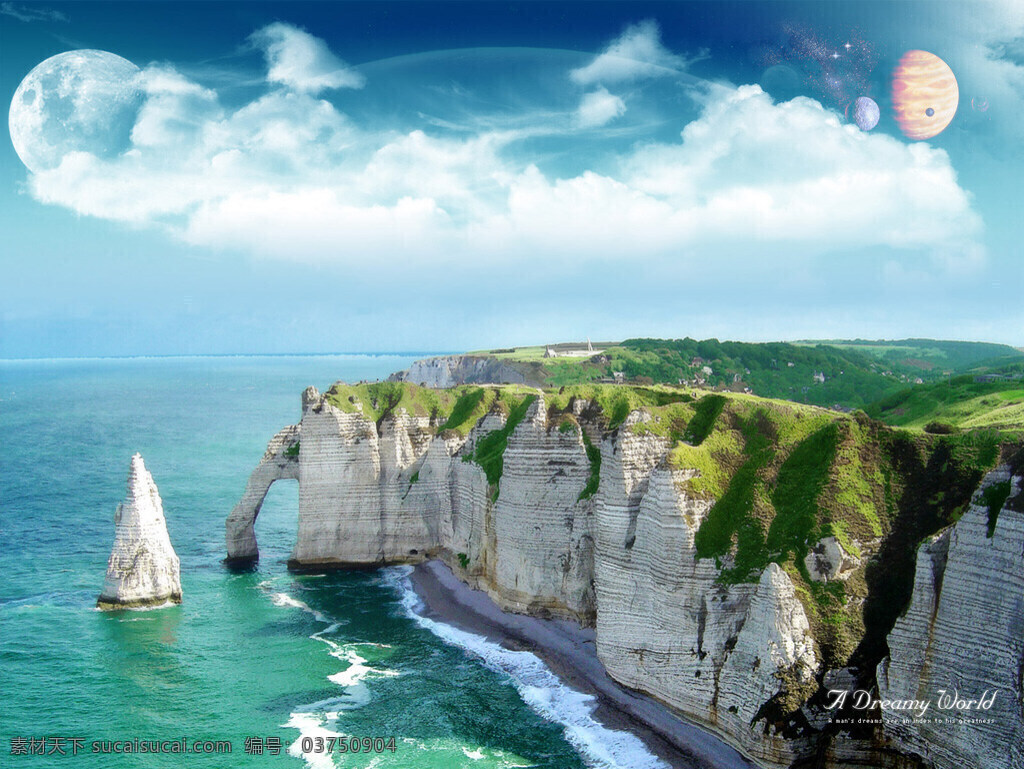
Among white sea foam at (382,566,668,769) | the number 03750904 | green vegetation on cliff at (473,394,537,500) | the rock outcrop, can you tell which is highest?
the rock outcrop

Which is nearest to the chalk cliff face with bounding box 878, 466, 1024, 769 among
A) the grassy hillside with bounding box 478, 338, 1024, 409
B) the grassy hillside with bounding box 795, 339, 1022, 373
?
the grassy hillside with bounding box 478, 338, 1024, 409

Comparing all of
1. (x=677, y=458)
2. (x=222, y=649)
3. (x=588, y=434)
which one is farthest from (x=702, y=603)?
(x=222, y=649)

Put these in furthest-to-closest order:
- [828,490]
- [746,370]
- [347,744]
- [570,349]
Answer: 1. [570,349]
2. [746,370]
3. [347,744]
4. [828,490]

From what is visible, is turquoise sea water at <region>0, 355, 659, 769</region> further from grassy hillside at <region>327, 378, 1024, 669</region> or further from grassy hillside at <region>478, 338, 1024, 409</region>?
grassy hillside at <region>478, 338, 1024, 409</region>

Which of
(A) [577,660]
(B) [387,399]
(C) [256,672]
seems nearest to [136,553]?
(C) [256,672]

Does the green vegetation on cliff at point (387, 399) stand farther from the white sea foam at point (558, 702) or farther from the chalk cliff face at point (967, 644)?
the chalk cliff face at point (967, 644)

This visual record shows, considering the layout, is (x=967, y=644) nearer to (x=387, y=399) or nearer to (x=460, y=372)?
(x=387, y=399)

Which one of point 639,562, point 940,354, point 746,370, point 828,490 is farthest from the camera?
point 940,354

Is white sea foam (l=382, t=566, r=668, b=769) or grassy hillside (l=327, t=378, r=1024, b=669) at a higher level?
grassy hillside (l=327, t=378, r=1024, b=669)
